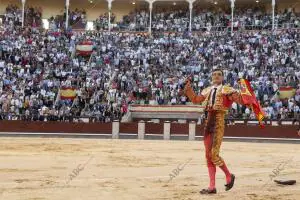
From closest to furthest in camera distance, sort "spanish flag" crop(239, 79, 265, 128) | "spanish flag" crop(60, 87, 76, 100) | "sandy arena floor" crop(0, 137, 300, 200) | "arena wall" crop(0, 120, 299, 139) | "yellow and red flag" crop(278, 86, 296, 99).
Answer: "sandy arena floor" crop(0, 137, 300, 200) → "spanish flag" crop(239, 79, 265, 128) → "arena wall" crop(0, 120, 299, 139) → "yellow and red flag" crop(278, 86, 296, 99) → "spanish flag" crop(60, 87, 76, 100)

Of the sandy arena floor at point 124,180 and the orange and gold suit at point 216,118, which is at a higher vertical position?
the orange and gold suit at point 216,118

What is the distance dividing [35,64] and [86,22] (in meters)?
9.42

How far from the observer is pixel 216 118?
6.32 meters

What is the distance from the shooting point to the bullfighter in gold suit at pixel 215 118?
6.22 metres

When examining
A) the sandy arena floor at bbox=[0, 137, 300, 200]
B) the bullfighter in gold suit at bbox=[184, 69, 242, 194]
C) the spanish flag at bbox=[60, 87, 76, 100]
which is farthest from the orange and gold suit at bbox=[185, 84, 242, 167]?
the spanish flag at bbox=[60, 87, 76, 100]

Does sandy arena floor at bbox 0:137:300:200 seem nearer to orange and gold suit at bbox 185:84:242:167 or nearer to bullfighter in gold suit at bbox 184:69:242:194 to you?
bullfighter in gold suit at bbox 184:69:242:194

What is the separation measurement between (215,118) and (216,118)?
12 mm

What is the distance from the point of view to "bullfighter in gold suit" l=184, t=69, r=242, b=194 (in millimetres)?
6219

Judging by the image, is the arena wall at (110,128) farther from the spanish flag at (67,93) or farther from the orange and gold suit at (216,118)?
Answer: the orange and gold suit at (216,118)

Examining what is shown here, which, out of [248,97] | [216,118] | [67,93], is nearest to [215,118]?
[216,118]

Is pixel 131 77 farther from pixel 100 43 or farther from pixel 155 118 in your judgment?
pixel 100 43

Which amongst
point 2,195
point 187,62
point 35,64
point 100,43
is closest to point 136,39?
point 100,43

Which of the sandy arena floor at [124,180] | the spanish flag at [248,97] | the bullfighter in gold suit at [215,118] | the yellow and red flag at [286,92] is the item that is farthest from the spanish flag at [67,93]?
the spanish flag at [248,97]

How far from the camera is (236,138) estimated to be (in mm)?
21688
